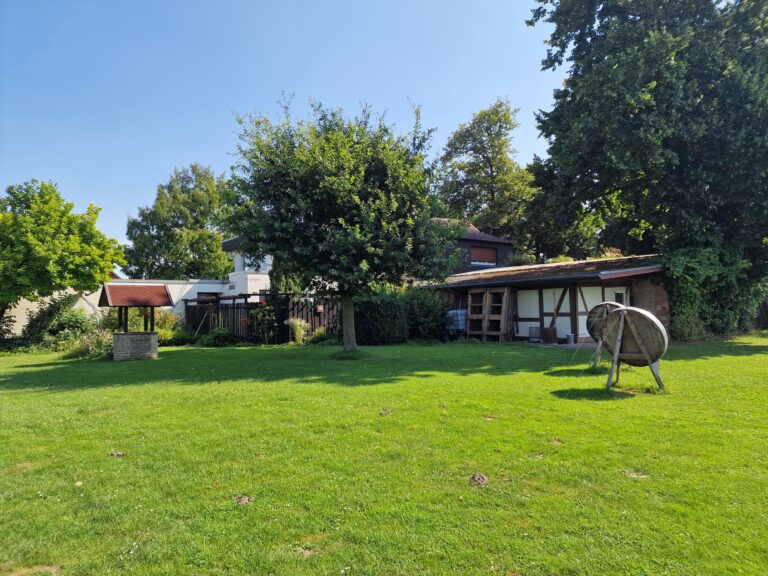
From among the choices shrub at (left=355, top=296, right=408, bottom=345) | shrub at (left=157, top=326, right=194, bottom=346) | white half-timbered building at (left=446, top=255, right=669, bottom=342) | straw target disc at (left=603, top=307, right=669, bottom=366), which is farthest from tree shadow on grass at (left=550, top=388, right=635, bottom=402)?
shrub at (left=157, top=326, right=194, bottom=346)

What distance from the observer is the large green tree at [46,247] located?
1905 centimetres

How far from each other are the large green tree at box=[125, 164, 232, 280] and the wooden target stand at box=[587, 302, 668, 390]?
37296mm

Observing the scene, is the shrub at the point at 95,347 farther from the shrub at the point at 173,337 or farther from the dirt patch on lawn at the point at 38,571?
the dirt patch on lawn at the point at 38,571

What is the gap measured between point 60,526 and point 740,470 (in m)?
5.61

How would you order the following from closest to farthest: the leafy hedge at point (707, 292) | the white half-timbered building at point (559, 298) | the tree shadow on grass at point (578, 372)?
the tree shadow on grass at point (578, 372) < the leafy hedge at point (707, 292) < the white half-timbered building at point (559, 298)

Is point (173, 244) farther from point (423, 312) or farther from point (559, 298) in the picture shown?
point (559, 298)

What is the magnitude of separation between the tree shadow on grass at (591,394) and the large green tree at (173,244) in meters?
37.3

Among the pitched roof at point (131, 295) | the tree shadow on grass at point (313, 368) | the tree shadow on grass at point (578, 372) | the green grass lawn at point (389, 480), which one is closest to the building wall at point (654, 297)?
the tree shadow on grass at point (313, 368)

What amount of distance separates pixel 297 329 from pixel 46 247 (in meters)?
10.4

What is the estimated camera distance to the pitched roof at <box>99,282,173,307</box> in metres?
14.7

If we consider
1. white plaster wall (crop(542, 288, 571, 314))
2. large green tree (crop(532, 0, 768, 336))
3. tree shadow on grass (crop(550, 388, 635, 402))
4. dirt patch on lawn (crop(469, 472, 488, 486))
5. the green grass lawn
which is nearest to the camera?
the green grass lawn

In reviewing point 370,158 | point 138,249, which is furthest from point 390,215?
point 138,249

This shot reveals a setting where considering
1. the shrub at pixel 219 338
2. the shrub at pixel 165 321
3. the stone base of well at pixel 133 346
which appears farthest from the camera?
the shrub at pixel 165 321

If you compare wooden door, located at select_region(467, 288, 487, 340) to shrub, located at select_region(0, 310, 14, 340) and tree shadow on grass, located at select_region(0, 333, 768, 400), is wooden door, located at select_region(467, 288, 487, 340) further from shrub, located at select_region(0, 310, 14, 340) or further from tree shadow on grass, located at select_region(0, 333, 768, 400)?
shrub, located at select_region(0, 310, 14, 340)
